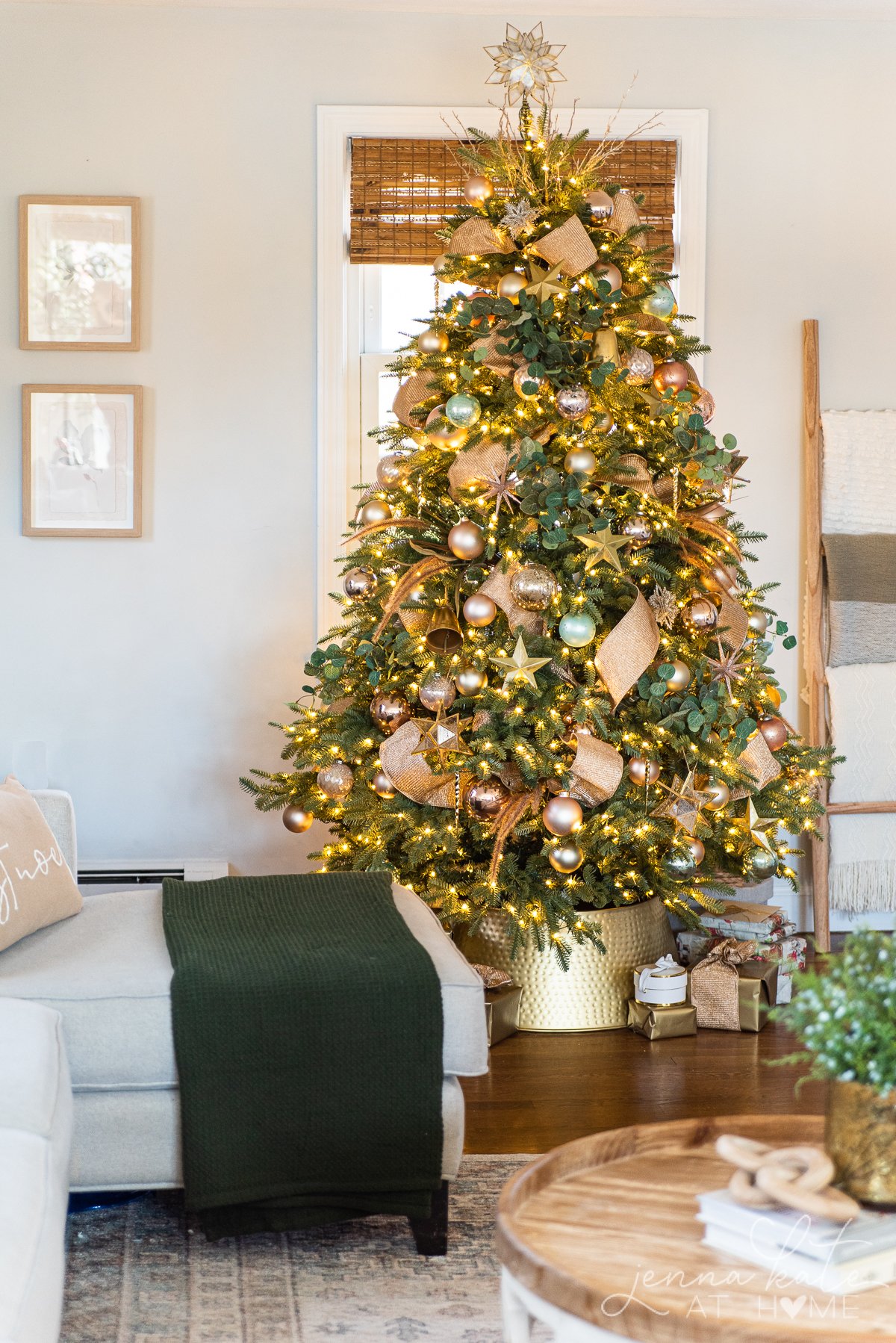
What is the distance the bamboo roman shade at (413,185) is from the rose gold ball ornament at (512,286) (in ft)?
3.00

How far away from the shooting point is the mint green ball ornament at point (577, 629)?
2.77m

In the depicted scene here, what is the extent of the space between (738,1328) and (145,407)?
3164mm

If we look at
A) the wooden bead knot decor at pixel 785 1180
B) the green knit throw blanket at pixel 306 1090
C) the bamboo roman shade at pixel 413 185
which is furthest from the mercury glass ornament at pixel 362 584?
the wooden bead knot decor at pixel 785 1180

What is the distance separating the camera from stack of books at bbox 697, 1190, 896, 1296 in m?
1.18

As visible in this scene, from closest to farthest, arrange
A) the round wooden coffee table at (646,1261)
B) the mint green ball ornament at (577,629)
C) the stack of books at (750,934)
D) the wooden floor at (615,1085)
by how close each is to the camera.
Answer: the round wooden coffee table at (646,1261) → the wooden floor at (615,1085) → the mint green ball ornament at (577,629) → the stack of books at (750,934)

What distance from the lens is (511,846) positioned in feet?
10.2

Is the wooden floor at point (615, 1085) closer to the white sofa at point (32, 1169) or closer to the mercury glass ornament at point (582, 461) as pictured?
the white sofa at point (32, 1169)

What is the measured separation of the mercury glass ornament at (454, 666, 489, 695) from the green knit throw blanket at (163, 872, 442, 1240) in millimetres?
963

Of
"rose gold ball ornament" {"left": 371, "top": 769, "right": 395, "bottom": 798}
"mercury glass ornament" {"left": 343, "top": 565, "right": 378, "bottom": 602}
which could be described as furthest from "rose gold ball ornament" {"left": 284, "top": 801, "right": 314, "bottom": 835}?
"mercury glass ornament" {"left": 343, "top": 565, "right": 378, "bottom": 602}

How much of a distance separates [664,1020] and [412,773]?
0.84 metres

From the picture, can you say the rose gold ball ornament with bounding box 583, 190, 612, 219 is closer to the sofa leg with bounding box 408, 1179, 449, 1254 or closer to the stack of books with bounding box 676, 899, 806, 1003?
the stack of books with bounding box 676, 899, 806, 1003

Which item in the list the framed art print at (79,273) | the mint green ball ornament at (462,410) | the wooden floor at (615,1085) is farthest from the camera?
the framed art print at (79,273)

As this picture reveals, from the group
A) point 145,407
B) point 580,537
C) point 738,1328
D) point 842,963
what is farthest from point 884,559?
point 738,1328

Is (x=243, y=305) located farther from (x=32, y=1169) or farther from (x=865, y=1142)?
(x=865, y=1142)
